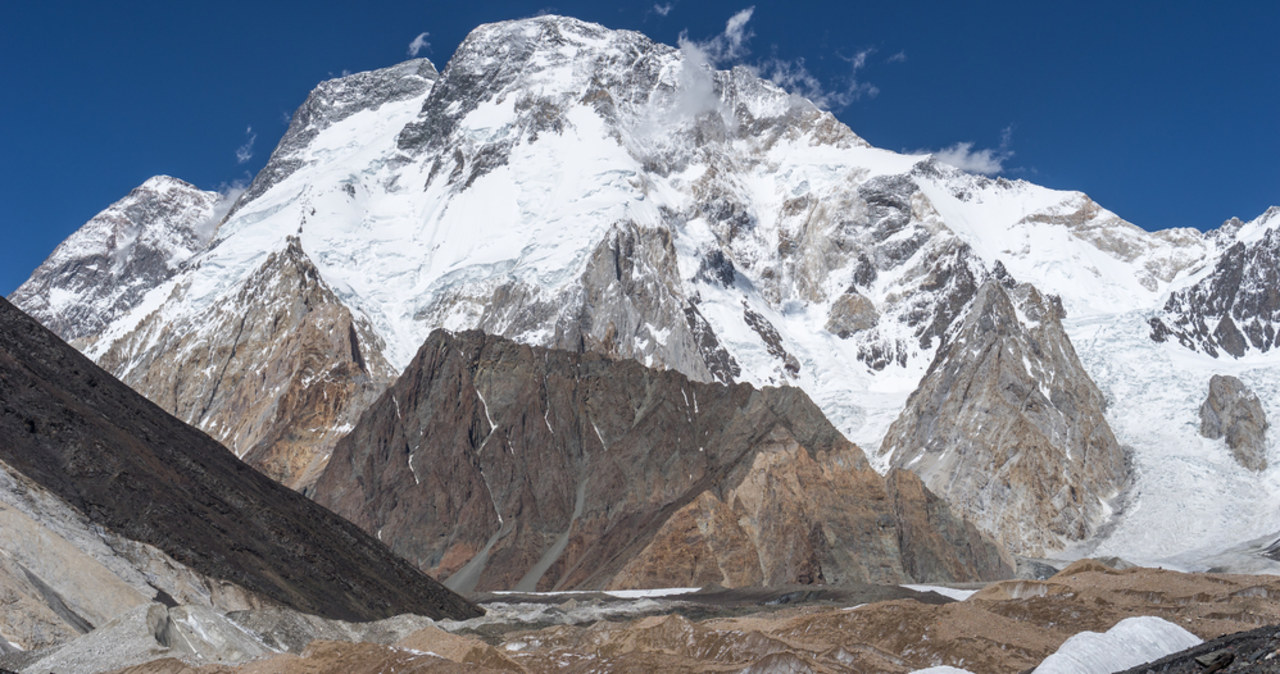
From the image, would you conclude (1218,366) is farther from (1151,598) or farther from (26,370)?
(26,370)

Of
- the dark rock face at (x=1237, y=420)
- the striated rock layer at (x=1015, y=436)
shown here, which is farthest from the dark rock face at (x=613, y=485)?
the dark rock face at (x=1237, y=420)

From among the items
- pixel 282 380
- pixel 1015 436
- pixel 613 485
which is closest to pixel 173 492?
pixel 613 485

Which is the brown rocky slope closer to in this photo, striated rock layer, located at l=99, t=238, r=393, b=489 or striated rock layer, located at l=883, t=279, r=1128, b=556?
striated rock layer, located at l=883, t=279, r=1128, b=556

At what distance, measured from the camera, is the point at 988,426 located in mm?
172625

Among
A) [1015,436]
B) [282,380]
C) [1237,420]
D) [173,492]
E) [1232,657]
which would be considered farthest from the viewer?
[282,380]

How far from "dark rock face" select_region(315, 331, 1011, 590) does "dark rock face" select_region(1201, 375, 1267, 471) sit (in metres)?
63.2

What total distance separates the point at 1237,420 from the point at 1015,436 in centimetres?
3240

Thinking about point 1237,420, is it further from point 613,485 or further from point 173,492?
point 173,492

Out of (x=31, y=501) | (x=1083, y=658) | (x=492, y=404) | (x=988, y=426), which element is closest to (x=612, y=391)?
(x=492, y=404)

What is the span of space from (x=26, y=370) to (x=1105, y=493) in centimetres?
14620

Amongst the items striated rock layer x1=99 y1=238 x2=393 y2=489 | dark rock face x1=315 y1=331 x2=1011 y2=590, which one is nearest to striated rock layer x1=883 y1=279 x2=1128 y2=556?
dark rock face x1=315 y1=331 x2=1011 y2=590

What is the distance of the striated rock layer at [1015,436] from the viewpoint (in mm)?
161250

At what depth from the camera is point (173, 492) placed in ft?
192

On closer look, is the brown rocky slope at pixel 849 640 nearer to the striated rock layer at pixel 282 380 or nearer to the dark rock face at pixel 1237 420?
the striated rock layer at pixel 282 380
